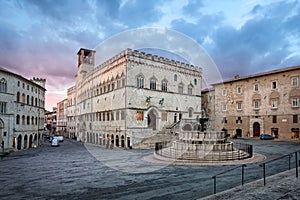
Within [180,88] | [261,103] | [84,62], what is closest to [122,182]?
[180,88]

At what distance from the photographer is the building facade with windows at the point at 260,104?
3931cm

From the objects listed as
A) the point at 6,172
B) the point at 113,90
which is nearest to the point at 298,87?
the point at 113,90

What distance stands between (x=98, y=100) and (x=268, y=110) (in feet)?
107

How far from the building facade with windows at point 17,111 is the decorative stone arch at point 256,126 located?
4092 centimetres

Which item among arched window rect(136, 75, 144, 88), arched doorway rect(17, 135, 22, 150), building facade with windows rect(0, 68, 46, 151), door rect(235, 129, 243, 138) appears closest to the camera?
building facade with windows rect(0, 68, 46, 151)

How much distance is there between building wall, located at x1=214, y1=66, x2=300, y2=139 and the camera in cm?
3956

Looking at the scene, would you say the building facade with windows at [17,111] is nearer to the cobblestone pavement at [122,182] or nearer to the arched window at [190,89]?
the cobblestone pavement at [122,182]

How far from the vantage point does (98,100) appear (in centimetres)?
4300

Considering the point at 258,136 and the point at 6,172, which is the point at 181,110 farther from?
the point at 6,172

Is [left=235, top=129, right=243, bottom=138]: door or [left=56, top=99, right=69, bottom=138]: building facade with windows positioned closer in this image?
[left=235, top=129, right=243, bottom=138]: door

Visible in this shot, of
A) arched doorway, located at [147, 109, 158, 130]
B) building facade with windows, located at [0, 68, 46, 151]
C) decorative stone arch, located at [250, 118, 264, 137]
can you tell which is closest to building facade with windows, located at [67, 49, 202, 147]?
arched doorway, located at [147, 109, 158, 130]

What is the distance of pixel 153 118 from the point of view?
122ft

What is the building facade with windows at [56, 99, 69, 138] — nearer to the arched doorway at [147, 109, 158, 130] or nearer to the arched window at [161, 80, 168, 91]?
the arched doorway at [147, 109, 158, 130]

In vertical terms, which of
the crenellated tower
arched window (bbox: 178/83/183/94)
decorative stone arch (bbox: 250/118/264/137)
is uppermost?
the crenellated tower
